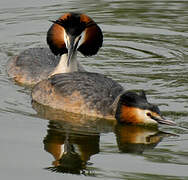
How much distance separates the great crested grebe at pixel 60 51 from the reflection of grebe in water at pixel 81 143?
6.32 ft

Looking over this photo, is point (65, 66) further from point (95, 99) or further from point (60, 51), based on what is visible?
point (95, 99)

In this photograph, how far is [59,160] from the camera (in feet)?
31.9

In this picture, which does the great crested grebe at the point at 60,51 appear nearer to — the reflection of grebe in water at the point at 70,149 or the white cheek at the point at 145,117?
the white cheek at the point at 145,117

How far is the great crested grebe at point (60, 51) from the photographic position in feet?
41.2

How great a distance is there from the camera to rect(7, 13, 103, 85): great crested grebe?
12.6m

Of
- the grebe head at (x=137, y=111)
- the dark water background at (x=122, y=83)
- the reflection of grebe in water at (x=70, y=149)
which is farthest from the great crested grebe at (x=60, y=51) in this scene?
the reflection of grebe in water at (x=70, y=149)

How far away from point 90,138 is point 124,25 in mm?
7032

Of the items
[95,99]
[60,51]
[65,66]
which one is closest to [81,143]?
[95,99]

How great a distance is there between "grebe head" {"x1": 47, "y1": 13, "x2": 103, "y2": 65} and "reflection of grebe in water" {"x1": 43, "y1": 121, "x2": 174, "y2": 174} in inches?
72.1

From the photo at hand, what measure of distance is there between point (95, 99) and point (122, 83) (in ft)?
5.78

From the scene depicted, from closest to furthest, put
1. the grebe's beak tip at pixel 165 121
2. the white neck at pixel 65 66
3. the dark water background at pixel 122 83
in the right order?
the dark water background at pixel 122 83, the grebe's beak tip at pixel 165 121, the white neck at pixel 65 66

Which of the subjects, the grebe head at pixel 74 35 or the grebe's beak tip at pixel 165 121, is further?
the grebe head at pixel 74 35

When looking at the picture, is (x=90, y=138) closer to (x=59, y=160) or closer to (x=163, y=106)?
(x=59, y=160)

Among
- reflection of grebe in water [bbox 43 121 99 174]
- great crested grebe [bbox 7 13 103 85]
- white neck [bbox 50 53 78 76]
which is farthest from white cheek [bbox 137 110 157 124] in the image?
white neck [bbox 50 53 78 76]
